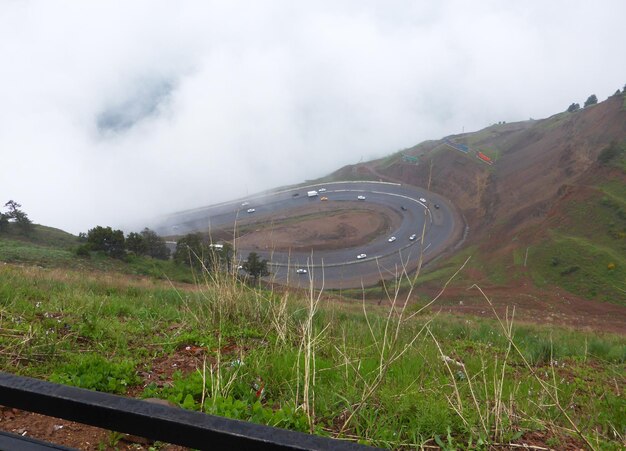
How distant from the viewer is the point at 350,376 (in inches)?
163

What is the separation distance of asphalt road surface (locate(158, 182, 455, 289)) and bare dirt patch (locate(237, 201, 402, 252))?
1457 millimetres

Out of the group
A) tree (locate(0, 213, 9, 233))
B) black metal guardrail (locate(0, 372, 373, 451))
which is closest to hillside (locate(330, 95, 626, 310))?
black metal guardrail (locate(0, 372, 373, 451))

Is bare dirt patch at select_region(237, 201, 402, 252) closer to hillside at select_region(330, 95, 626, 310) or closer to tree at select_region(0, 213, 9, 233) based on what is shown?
hillside at select_region(330, 95, 626, 310)

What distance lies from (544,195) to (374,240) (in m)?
19.3

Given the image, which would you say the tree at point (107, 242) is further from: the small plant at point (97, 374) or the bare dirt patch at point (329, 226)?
the small plant at point (97, 374)

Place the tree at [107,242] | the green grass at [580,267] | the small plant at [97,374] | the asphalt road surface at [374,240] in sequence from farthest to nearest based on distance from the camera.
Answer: the asphalt road surface at [374,240], the green grass at [580,267], the tree at [107,242], the small plant at [97,374]

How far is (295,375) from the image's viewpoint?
13.1ft

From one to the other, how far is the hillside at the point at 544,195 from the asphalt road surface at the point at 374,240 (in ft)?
10.7

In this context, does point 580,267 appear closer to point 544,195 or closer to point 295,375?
point 544,195

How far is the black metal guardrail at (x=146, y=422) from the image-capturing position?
1443 mm

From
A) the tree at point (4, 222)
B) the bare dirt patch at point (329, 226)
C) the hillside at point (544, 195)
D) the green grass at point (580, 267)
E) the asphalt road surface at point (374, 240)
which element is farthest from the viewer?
the bare dirt patch at point (329, 226)

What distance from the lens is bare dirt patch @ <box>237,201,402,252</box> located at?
190ft

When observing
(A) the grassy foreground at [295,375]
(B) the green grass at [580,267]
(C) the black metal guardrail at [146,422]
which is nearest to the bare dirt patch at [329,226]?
(B) the green grass at [580,267]

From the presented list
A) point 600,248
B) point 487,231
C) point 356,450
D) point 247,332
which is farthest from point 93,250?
point 487,231
